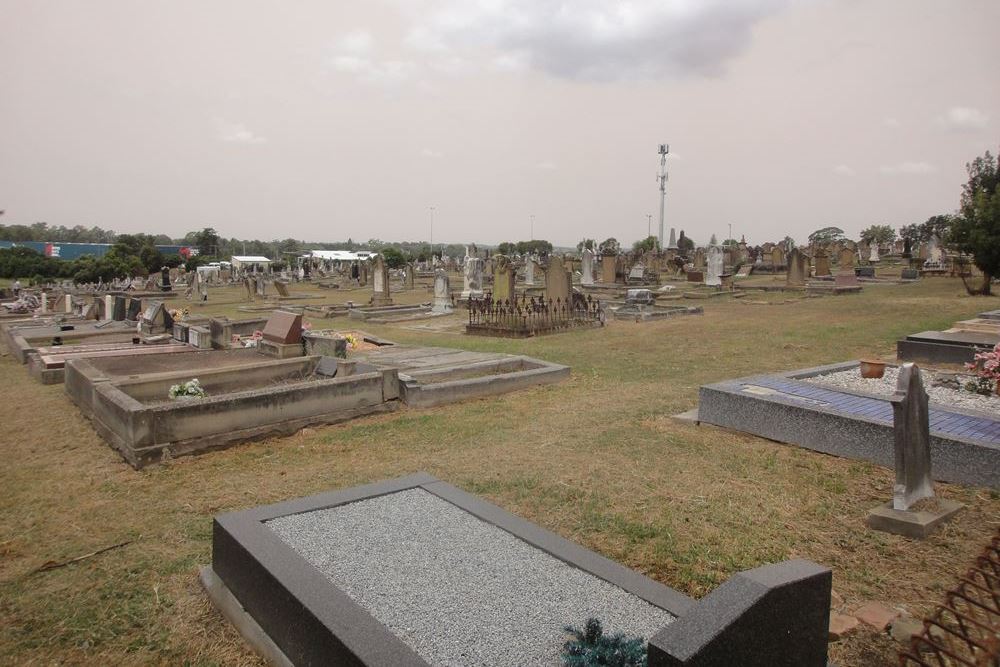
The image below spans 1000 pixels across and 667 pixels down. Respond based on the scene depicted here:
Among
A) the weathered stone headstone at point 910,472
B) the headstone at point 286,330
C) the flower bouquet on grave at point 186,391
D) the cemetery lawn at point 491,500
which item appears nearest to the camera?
the cemetery lawn at point 491,500

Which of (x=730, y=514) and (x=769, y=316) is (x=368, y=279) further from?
(x=730, y=514)

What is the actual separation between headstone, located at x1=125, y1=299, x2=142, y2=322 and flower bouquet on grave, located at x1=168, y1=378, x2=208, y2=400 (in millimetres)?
9748

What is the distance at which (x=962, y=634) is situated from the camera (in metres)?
2.78

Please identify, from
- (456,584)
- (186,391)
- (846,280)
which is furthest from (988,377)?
(846,280)

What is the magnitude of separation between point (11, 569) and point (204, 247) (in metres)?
99.4

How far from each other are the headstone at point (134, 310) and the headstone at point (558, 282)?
10258mm

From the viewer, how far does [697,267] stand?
3709 cm

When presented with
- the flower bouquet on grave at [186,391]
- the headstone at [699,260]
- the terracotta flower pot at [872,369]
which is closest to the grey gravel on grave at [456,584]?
the flower bouquet on grave at [186,391]

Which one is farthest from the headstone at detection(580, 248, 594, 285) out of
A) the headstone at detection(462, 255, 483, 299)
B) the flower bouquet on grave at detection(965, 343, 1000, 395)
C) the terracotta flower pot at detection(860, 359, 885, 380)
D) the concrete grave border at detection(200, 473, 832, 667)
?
the concrete grave border at detection(200, 473, 832, 667)

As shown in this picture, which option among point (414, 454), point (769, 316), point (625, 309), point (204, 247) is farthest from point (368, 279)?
point (204, 247)

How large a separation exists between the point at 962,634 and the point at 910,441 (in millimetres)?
2205

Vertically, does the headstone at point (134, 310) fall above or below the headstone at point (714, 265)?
below

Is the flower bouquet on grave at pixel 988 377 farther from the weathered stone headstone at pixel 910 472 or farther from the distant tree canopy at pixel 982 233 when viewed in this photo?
the distant tree canopy at pixel 982 233

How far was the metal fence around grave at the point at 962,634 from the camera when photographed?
254 centimetres
